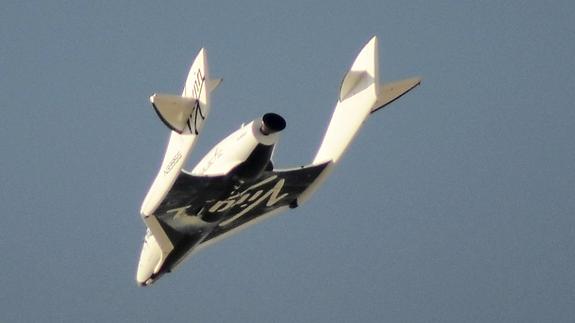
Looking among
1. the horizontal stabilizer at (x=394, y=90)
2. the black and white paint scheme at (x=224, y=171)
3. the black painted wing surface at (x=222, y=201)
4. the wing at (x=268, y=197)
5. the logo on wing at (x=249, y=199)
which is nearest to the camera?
the black and white paint scheme at (x=224, y=171)

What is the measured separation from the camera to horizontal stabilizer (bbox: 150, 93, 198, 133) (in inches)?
1446

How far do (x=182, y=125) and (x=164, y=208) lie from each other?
4.86 meters

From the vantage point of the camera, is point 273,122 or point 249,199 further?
point 249,199

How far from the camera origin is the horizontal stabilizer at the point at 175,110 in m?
36.7

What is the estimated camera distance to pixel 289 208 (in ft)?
151

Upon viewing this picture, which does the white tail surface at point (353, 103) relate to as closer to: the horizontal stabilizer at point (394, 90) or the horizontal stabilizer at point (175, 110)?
the horizontal stabilizer at point (394, 90)

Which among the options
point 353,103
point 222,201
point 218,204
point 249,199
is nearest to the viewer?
point 222,201

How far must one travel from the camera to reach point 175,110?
122ft

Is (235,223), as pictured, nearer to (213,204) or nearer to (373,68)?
(213,204)

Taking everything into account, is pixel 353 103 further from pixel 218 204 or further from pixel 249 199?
pixel 218 204

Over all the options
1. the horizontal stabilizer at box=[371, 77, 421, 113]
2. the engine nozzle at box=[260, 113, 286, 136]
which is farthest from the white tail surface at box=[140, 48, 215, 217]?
the horizontal stabilizer at box=[371, 77, 421, 113]

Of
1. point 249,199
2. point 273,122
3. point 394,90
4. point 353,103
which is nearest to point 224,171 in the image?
point 273,122

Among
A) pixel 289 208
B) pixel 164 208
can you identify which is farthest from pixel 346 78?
pixel 164 208

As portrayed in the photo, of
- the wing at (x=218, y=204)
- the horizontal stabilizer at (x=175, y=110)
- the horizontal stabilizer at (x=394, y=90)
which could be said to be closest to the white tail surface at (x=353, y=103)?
the horizontal stabilizer at (x=394, y=90)
